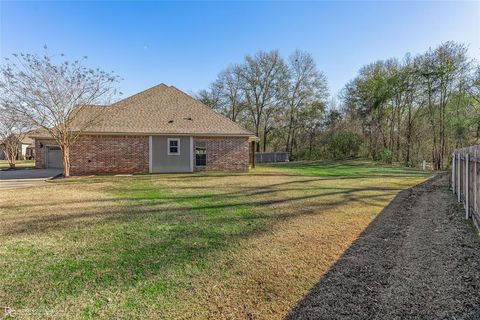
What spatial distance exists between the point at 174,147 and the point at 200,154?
60.5 inches

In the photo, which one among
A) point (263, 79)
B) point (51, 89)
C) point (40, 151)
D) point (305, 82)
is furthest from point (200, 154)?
point (305, 82)

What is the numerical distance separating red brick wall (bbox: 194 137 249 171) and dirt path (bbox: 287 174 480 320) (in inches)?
436

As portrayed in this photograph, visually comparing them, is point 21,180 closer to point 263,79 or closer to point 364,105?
point 263,79

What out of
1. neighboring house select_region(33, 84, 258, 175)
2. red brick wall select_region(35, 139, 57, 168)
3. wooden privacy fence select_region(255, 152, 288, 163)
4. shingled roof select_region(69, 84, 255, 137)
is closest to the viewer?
neighboring house select_region(33, 84, 258, 175)

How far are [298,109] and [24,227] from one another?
1218 inches

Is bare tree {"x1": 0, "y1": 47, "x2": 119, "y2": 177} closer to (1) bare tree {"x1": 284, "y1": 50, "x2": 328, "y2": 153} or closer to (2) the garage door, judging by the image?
(2) the garage door

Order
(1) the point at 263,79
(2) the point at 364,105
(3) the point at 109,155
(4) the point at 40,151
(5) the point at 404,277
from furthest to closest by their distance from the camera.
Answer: (1) the point at 263,79 < (2) the point at 364,105 < (4) the point at 40,151 < (3) the point at 109,155 < (5) the point at 404,277

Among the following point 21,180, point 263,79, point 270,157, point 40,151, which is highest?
point 263,79

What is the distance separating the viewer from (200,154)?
15.7 m

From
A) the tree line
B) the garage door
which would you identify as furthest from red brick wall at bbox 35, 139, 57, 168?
the tree line

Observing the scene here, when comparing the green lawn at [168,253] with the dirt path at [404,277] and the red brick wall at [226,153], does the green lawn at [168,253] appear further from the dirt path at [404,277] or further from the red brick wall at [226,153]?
the red brick wall at [226,153]

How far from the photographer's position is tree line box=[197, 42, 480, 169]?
21047 mm

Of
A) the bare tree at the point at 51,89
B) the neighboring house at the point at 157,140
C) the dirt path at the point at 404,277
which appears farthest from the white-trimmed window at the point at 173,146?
the dirt path at the point at 404,277

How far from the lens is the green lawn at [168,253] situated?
2543 millimetres
